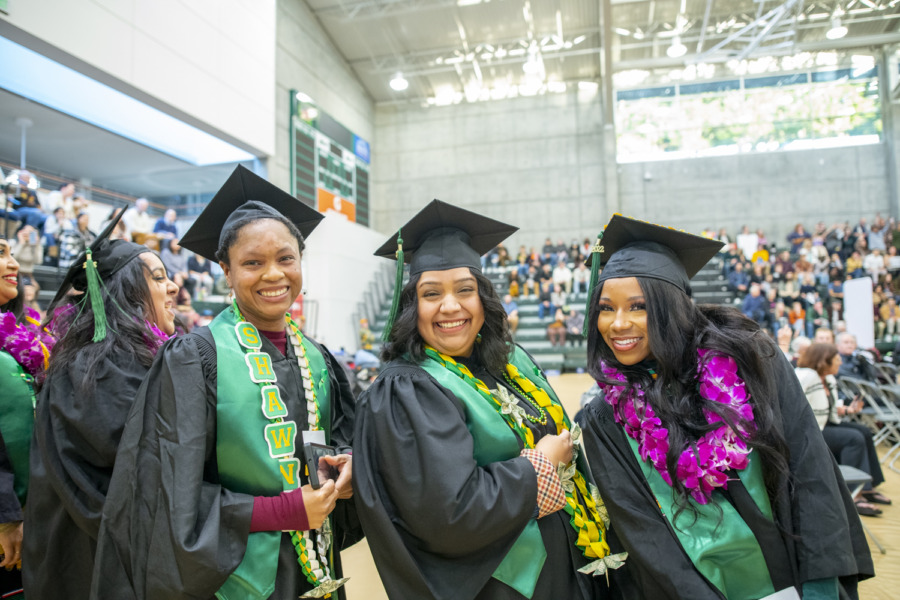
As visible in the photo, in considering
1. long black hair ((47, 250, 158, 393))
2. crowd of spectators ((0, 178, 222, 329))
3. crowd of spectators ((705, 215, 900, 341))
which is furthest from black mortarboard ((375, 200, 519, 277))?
crowd of spectators ((705, 215, 900, 341))

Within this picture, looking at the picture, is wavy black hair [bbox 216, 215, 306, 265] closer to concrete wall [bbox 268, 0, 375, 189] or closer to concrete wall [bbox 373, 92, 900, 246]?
concrete wall [bbox 268, 0, 375, 189]

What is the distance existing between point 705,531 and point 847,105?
18.8m

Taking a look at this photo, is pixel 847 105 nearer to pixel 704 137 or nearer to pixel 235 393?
pixel 704 137

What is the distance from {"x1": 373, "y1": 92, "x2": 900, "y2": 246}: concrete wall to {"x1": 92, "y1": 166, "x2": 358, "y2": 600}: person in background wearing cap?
15489 mm

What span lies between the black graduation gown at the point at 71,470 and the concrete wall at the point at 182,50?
6216 mm

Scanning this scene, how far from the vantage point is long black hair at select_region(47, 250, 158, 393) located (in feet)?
5.74

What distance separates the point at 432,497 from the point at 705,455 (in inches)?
26.8

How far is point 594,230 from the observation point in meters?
16.8

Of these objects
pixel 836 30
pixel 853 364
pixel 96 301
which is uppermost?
pixel 836 30

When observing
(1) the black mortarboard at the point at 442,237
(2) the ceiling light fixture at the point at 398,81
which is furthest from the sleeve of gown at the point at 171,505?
(2) the ceiling light fixture at the point at 398,81

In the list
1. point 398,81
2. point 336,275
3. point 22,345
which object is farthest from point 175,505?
point 398,81

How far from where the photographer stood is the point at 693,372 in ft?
4.87

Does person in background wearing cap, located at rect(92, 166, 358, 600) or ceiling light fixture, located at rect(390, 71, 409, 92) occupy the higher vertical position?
ceiling light fixture, located at rect(390, 71, 409, 92)

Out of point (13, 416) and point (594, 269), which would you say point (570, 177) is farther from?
point (13, 416)
